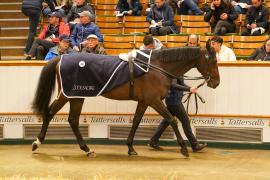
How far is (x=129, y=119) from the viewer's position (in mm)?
11844

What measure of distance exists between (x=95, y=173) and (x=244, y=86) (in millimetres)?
3199

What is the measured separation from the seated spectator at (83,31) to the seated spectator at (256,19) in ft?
10.3

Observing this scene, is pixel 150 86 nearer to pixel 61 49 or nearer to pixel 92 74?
pixel 92 74

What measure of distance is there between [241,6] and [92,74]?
5398mm

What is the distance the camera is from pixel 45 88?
431 inches

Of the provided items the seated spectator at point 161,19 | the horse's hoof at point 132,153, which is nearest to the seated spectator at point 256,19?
the seated spectator at point 161,19

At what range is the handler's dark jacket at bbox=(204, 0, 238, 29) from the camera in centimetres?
1419

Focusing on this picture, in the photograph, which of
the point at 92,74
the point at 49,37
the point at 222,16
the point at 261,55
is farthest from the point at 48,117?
the point at 222,16

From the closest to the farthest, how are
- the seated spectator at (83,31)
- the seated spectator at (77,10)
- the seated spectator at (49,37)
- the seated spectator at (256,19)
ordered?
the seated spectator at (83,31) → the seated spectator at (49,37) → the seated spectator at (256,19) → the seated spectator at (77,10)

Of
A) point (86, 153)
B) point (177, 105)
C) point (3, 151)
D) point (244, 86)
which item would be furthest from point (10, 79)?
point (244, 86)

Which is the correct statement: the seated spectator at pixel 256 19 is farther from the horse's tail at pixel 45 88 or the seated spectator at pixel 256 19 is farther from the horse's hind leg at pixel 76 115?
the horse's tail at pixel 45 88

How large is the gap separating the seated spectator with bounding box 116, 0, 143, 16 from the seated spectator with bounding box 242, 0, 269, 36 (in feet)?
8.99

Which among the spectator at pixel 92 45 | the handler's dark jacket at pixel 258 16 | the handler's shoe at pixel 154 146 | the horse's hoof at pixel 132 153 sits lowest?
the handler's shoe at pixel 154 146

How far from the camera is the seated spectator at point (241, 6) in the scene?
14805 millimetres
